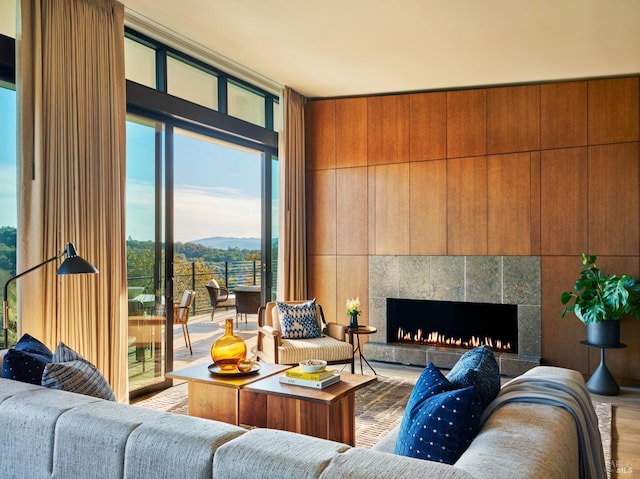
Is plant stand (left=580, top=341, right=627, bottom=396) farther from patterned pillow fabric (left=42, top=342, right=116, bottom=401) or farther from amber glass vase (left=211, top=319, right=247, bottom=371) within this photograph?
patterned pillow fabric (left=42, top=342, right=116, bottom=401)

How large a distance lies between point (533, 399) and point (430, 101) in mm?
4587

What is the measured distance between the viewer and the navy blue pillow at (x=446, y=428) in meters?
1.58

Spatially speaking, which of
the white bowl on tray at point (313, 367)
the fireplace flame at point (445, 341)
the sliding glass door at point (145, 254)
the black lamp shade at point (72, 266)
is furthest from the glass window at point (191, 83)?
the fireplace flame at point (445, 341)

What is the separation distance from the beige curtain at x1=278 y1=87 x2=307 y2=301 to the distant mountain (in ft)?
1.07

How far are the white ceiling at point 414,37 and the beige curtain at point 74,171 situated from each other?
0.57 metres

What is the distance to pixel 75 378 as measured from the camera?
6.84 feet

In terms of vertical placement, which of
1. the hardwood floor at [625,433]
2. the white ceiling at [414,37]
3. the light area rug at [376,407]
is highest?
the white ceiling at [414,37]

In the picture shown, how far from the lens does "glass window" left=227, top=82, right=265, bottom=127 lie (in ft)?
18.6

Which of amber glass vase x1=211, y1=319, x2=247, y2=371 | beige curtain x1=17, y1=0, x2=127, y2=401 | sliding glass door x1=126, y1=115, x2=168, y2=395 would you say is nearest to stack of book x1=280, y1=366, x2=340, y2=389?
amber glass vase x1=211, y1=319, x2=247, y2=371

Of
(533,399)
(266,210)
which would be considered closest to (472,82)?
(266,210)

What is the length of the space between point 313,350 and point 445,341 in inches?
78.9

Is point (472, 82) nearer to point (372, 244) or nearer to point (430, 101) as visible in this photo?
point (430, 101)

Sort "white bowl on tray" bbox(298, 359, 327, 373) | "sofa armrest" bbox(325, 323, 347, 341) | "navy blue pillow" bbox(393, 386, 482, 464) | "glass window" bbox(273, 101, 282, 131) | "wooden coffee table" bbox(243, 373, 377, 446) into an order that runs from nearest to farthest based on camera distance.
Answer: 1. "navy blue pillow" bbox(393, 386, 482, 464)
2. "wooden coffee table" bbox(243, 373, 377, 446)
3. "white bowl on tray" bbox(298, 359, 327, 373)
4. "sofa armrest" bbox(325, 323, 347, 341)
5. "glass window" bbox(273, 101, 282, 131)

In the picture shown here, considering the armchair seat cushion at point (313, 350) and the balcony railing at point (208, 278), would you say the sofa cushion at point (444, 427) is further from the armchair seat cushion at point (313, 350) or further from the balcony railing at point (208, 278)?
the balcony railing at point (208, 278)
